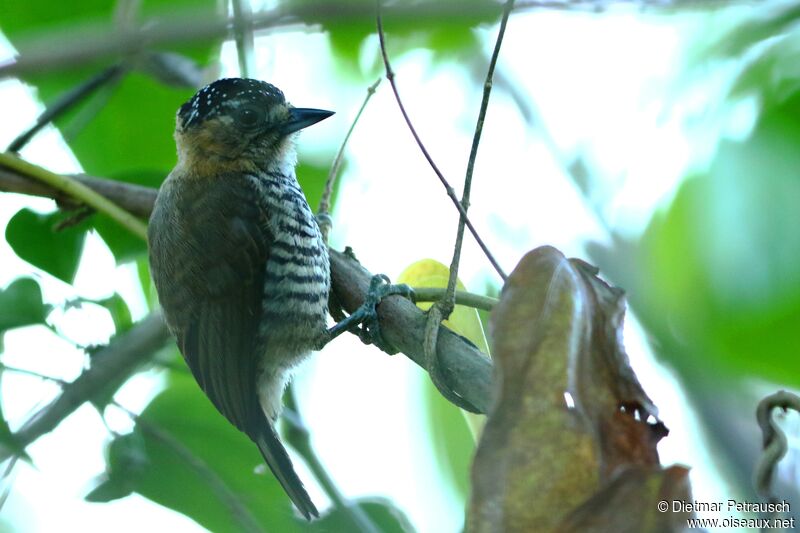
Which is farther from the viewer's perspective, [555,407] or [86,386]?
[86,386]

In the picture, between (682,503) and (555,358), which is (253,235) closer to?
(555,358)

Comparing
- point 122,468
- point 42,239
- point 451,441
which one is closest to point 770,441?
point 451,441

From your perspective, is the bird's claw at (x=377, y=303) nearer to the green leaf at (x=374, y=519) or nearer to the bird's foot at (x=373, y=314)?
the bird's foot at (x=373, y=314)

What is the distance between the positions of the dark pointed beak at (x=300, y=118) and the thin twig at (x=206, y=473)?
1.33 metres

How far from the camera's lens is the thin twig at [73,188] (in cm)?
281

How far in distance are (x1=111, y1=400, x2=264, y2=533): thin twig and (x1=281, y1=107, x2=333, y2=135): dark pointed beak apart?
1.33 metres

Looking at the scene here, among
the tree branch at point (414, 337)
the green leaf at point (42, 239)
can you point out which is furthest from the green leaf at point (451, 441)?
the green leaf at point (42, 239)

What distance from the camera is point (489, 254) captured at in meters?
1.69

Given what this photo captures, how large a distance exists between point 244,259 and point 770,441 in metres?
2.26

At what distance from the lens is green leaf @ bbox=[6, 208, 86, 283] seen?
3010mm

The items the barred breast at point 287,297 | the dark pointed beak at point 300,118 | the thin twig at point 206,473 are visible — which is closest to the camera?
the thin twig at point 206,473

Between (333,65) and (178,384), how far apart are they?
1569mm

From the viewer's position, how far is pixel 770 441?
135 cm

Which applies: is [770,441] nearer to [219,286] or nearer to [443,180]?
[443,180]
